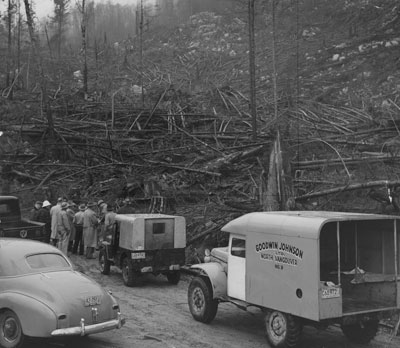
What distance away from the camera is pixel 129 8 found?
98125 millimetres

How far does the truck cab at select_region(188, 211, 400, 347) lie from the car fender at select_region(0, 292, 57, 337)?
11.4 feet

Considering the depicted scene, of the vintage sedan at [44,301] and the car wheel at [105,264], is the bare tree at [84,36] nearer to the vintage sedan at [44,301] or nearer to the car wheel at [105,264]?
the car wheel at [105,264]

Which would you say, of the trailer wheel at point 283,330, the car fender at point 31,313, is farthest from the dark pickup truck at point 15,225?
the trailer wheel at point 283,330

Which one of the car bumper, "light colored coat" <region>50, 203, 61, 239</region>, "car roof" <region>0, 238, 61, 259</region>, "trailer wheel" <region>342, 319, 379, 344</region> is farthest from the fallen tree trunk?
"car roof" <region>0, 238, 61, 259</region>

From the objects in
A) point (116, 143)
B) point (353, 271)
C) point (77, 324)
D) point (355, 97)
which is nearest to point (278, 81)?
point (355, 97)

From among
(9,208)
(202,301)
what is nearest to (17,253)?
(202,301)

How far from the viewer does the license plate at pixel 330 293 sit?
8.02m

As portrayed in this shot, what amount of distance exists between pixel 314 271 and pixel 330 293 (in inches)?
16.2

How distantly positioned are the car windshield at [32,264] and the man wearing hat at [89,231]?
25.9 feet

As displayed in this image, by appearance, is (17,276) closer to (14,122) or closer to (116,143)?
(116,143)

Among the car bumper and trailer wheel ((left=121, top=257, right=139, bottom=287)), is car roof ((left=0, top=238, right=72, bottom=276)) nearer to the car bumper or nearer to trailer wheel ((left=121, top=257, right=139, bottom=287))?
the car bumper

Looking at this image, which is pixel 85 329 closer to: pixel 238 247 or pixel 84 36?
pixel 238 247

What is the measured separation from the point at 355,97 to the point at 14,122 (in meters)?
19.3

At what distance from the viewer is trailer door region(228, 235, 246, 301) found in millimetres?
9719
